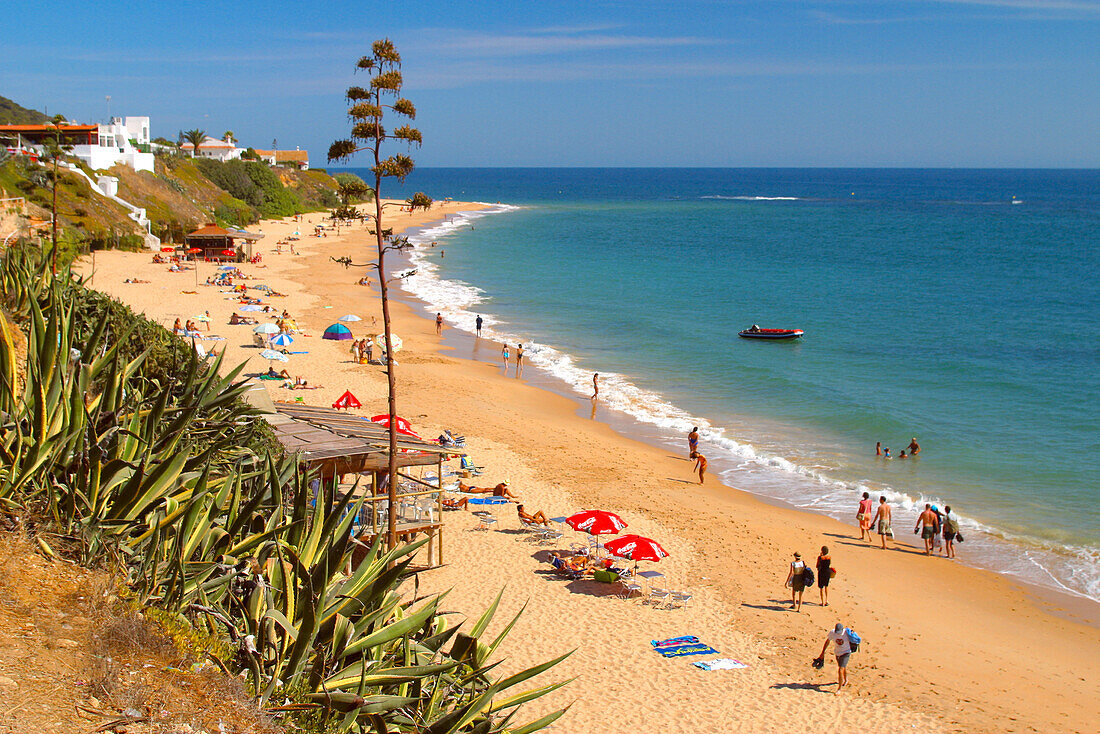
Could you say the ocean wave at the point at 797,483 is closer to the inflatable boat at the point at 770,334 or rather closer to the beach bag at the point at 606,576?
the beach bag at the point at 606,576

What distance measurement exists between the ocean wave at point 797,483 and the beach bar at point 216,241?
928 inches

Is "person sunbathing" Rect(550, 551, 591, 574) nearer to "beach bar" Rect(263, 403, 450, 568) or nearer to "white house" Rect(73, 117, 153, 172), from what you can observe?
"beach bar" Rect(263, 403, 450, 568)

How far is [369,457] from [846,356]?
26.1 meters

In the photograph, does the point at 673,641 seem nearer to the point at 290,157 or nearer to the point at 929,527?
the point at 929,527

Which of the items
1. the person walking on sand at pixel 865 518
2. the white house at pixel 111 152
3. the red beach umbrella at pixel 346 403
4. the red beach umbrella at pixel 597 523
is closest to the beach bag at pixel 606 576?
the red beach umbrella at pixel 597 523

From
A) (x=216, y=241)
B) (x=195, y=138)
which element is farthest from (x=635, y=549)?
(x=195, y=138)

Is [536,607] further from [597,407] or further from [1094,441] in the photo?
[1094,441]

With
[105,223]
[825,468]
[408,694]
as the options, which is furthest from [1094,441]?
[105,223]

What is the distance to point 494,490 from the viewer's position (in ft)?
52.5

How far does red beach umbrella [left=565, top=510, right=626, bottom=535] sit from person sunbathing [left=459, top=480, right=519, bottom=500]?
2.85 meters

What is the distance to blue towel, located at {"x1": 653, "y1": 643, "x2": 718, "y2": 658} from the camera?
34.8 ft

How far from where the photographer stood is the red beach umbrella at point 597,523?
43.0ft

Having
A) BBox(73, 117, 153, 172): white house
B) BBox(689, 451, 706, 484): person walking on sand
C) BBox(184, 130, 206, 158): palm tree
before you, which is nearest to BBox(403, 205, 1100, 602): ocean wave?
BBox(689, 451, 706, 484): person walking on sand

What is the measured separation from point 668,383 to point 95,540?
24.2m
